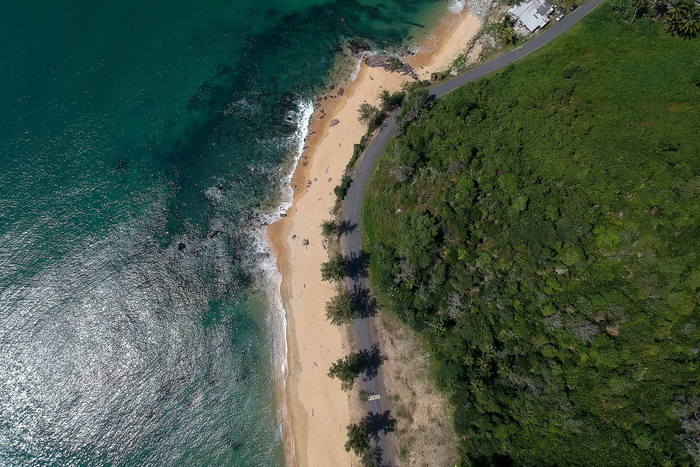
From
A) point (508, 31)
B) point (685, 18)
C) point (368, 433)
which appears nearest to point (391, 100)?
point (508, 31)

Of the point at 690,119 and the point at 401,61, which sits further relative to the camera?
the point at 401,61

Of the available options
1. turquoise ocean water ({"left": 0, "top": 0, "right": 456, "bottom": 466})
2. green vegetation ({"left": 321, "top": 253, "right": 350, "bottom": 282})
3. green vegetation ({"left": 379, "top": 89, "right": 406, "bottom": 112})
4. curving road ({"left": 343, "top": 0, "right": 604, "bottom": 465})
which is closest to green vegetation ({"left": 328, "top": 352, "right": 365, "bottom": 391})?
curving road ({"left": 343, "top": 0, "right": 604, "bottom": 465})

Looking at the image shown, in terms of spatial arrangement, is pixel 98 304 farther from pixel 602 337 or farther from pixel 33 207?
pixel 602 337

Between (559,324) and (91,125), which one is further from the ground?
(91,125)

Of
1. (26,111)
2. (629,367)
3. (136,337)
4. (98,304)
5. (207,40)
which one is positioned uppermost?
(207,40)

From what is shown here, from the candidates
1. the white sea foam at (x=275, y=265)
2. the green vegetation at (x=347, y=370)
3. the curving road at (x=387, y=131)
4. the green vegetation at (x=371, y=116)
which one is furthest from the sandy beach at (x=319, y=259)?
the curving road at (x=387, y=131)

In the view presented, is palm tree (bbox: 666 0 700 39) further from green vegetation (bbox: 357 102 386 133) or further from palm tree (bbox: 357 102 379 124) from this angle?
palm tree (bbox: 357 102 379 124)

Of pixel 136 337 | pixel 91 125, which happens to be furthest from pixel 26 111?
pixel 136 337

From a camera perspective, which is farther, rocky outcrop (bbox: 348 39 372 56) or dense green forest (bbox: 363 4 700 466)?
rocky outcrop (bbox: 348 39 372 56)
